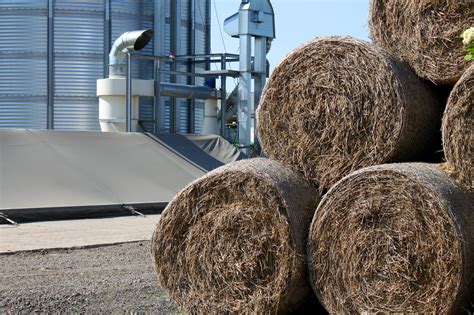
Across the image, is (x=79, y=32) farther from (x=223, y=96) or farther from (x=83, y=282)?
(x=83, y=282)

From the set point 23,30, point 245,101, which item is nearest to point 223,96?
point 245,101

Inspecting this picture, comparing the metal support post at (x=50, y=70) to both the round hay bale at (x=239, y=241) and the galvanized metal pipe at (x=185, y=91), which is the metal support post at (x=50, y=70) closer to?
the galvanized metal pipe at (x=185, y=91)

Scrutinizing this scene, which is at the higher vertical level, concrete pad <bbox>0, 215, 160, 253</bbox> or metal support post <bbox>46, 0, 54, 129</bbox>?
metal support post <bbox>46, 0, 54, 129</bbox>

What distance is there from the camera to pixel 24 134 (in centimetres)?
1404

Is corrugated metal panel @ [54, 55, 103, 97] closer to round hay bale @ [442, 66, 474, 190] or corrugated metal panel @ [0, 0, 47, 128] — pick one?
corrugated metal panel @ [0, 0, 47, 128]

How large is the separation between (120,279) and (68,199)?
5.87 metres

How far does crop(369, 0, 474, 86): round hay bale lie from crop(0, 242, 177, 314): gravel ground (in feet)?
7.20

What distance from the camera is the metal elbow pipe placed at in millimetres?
17269

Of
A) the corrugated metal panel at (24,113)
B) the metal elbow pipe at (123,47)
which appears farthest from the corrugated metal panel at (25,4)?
the metal elbow pipe at (123,47)

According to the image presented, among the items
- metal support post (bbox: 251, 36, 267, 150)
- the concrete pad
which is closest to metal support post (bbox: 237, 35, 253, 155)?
metal support post (bbox: 251, 36, 267, 150)

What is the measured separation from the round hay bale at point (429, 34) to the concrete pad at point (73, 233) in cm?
492

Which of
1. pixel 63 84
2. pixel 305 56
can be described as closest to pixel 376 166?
pixel 305 56

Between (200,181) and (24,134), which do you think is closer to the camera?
(200,181)

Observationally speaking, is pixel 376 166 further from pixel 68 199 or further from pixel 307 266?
pixel 68 199
